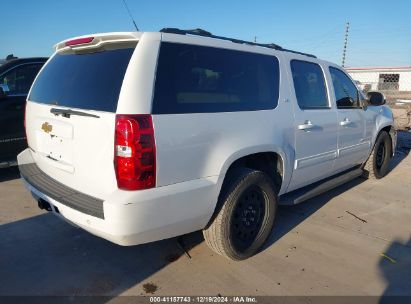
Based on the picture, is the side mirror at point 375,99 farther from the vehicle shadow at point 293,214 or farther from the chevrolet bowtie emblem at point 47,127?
the chevrolet bowtie emblem at point 47,127

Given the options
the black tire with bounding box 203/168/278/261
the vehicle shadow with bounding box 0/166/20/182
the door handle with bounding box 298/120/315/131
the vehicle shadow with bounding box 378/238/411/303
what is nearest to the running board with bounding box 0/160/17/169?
the vehicle shadow with bounding box 0/166/20/182

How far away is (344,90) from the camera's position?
4.83 meters

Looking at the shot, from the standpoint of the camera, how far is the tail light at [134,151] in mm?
2316

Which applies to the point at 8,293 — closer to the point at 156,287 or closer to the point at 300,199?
the point at 156,287

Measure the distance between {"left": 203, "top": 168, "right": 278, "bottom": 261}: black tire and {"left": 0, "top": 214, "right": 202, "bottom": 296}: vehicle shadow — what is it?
0.54 m

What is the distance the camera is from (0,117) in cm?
528

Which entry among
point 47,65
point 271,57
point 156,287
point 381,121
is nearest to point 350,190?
point 381,121

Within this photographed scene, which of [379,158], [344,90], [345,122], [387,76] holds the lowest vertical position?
[379,158]

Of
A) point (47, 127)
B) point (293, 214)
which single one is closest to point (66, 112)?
point (47, 127)

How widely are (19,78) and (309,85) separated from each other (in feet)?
14.7

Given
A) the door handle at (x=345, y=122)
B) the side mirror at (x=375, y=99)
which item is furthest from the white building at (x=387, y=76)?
the door handle at (x=345, y=122)

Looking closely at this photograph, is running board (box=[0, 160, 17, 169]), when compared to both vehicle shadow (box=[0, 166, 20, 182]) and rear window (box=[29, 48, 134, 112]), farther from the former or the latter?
rear window (box=[29, 48, 134, 112])

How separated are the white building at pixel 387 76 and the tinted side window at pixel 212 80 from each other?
40.5 m

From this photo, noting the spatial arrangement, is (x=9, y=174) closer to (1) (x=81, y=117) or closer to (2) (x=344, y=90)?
(1) (x=81, y=117)
